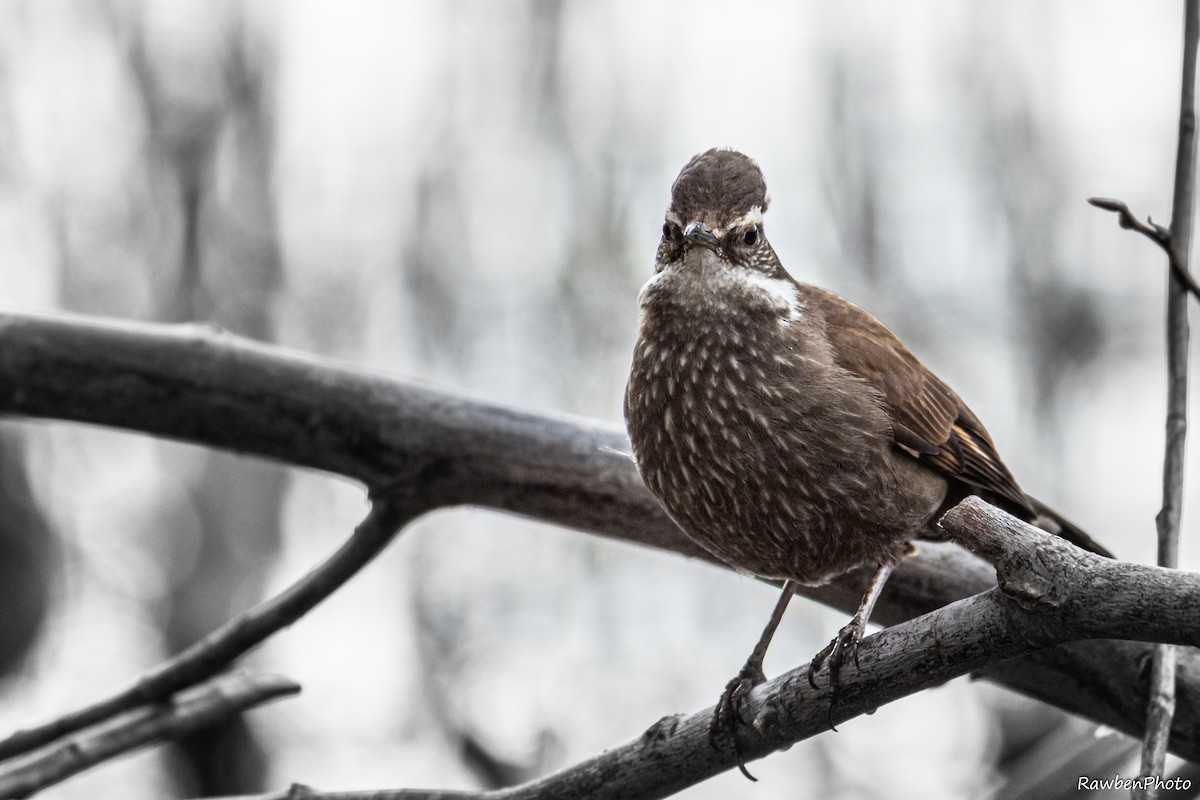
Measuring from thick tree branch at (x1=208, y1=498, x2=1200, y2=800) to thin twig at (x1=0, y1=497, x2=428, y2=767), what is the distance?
90 cm

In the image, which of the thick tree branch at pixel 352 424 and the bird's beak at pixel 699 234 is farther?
the thick tree branch at pixel 352 424

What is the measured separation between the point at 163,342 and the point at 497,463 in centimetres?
124

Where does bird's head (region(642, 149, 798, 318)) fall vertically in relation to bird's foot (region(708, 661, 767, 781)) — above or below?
above

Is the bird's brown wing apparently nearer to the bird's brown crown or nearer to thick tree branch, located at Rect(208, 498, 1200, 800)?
the bird's brown crown

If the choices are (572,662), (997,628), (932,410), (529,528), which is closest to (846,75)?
(529,528)

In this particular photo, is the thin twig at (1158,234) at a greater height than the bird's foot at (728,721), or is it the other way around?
the thin twig at (1158,234)

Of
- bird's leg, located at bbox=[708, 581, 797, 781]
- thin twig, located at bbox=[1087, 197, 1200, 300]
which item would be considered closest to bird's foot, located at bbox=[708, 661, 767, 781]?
bird's leg, located at bbox=[708, 581, 797, 781]

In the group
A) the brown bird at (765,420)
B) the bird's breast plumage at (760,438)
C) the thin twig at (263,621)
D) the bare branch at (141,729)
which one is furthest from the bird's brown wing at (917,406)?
the bare branch at (141,729)

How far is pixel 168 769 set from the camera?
33.0 ft

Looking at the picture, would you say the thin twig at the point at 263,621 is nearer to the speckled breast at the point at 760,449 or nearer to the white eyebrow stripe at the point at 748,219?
the speckled breast at the point at 760,449

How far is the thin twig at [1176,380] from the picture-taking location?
315cm

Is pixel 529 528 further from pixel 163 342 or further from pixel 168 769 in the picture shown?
pixel 163 342

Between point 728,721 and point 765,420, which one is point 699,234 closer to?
point 765,420

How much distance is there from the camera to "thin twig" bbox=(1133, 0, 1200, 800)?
315cm
